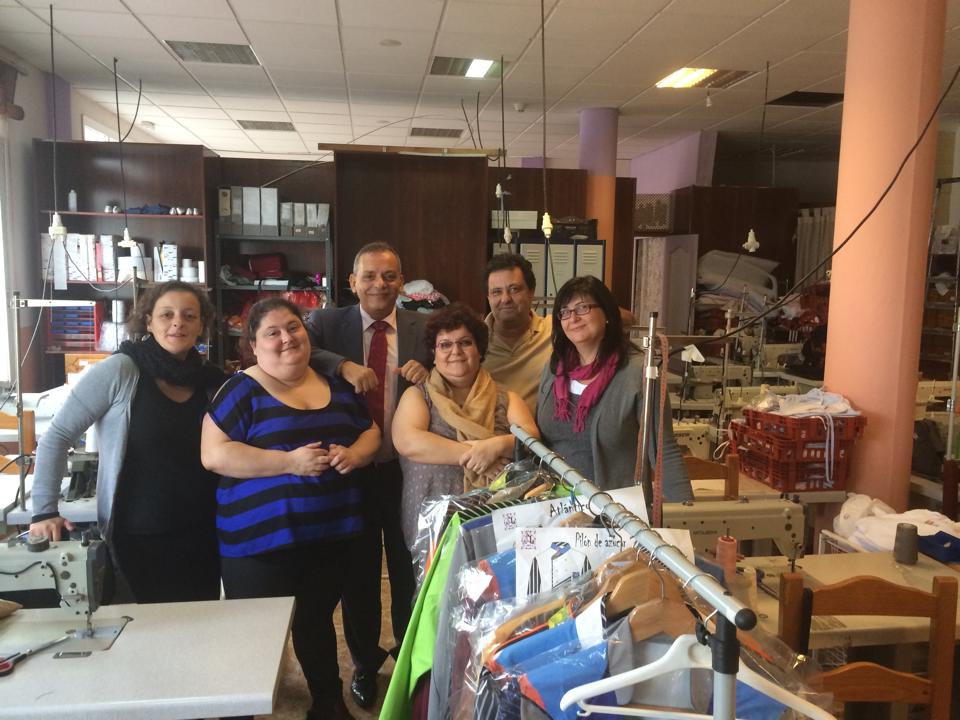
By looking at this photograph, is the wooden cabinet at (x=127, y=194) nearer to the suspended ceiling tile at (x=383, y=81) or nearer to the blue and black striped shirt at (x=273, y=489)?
the suspended ceiling tile at (x=383, y=81)

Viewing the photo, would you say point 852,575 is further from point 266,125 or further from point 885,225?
point 266,125

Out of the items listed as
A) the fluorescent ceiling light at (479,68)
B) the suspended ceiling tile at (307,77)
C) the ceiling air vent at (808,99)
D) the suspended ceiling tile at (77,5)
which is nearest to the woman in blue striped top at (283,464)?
the suspended ceiling tile at (77,5)

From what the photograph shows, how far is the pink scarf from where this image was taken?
1969 millimetres

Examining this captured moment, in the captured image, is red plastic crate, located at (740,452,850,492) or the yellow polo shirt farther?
red plastic crate, located at (740,452,850,492)

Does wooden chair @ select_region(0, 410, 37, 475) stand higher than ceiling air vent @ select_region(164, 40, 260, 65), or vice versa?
ceiling air vent @ select_region(164, 40, 260, 65)

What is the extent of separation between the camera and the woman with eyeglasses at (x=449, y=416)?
6.35ft

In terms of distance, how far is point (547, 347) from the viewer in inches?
98.0

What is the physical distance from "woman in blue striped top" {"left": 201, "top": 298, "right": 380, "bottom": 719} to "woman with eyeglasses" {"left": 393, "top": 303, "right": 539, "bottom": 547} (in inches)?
5.9

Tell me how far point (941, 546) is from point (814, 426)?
0.86 m

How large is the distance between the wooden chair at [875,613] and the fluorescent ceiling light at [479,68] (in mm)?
4704

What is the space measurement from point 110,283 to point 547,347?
4.25m

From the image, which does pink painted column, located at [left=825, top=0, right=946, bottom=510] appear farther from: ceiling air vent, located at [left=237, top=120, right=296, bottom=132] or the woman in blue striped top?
ceiling air vent, located at [left=237, top=120, right=296, bottom=132]

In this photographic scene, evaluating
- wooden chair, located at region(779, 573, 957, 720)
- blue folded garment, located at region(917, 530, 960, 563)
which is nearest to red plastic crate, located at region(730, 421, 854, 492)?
blue folded garment, located at region(917, 530, 960, 563)

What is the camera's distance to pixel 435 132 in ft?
27.4
